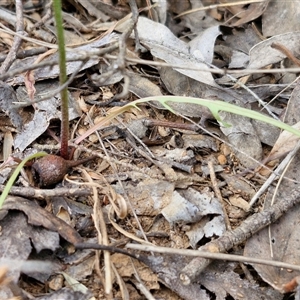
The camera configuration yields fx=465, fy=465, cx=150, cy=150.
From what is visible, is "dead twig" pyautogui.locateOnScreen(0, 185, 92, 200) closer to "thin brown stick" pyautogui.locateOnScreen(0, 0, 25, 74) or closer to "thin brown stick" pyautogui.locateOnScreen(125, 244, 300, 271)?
"thin brown stick" pyautogui.locateOnScreen(125, 244, 300, 271)

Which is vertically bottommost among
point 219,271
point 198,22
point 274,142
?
point 219,271

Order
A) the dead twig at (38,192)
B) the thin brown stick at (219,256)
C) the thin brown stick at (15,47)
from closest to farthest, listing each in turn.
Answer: the thin brown stick at (219,256) < the dead twig at (38,192) < the thin brown stick at (15,47)

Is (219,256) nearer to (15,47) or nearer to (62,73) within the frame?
(62,73)

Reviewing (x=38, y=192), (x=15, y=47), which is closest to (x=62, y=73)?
(x=38, y=192)

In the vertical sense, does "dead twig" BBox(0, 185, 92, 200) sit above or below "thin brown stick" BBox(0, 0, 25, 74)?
below

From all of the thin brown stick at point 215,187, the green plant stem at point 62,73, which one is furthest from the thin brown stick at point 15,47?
the thin brown stick at point 215,187

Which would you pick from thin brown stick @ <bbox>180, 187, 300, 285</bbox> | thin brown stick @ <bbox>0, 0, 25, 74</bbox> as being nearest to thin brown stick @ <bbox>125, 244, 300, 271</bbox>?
thin brown stick @ <bbox>180, 187, 300, 285</bbox>

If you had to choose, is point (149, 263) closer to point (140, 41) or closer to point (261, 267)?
point (261, 267)

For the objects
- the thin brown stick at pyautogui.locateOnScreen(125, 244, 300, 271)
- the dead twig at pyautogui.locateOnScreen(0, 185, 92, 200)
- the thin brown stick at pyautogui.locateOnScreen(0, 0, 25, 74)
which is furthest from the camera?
the thin brown stick at pyautogui.locateOnScreen(0, 0, 25, 74)

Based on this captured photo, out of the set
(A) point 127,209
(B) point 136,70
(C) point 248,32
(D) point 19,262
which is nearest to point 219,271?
(A) point 127,209

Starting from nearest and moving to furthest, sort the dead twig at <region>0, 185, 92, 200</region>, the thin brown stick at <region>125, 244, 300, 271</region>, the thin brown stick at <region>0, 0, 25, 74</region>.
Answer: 1. the thin brown stick at <region>125, 244, 300, 271</region>
2. the dead twig at <region>0, 185, 92, 200</region>
3. the thin brown stick at <region>0, 0, 25, 74</region>

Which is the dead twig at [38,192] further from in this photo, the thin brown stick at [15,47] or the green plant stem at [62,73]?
the thin brown stick at [15,47]
